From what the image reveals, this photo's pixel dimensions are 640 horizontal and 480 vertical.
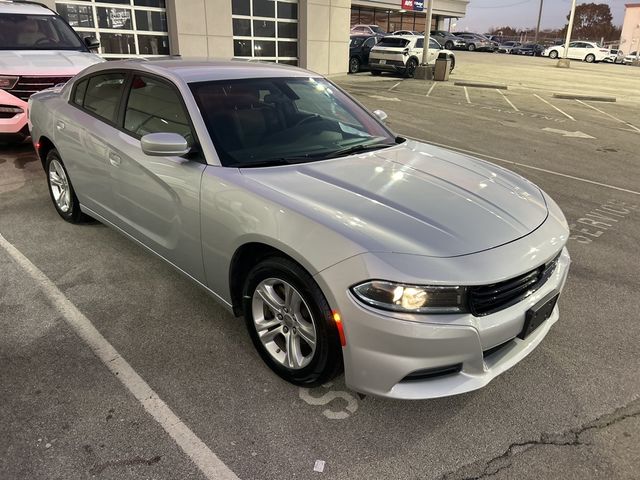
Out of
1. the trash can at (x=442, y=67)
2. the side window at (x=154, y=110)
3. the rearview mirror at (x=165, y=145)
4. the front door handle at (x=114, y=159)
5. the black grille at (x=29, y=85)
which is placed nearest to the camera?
the rearview mirror at (x=165, y=145)

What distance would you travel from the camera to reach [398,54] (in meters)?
20.6

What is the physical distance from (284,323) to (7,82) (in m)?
6.18

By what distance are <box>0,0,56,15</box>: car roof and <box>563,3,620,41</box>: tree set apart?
105m

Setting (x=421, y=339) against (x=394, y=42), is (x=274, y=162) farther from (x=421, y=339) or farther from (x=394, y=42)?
(x=394, y=42)

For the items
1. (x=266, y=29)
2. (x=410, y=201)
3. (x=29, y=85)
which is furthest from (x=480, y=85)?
(x=410, y=201)

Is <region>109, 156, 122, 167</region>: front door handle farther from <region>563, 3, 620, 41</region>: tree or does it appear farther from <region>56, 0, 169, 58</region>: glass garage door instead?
<region>563, 3, 620, 41</region>: tree

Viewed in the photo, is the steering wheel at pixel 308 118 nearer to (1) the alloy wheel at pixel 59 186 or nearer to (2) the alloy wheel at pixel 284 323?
(2) the alloy wheel at pixel 284 323

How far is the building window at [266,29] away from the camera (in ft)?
52.4

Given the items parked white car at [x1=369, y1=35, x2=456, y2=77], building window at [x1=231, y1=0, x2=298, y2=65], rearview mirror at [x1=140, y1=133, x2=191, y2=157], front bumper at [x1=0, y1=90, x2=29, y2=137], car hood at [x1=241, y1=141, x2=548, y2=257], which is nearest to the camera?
car hood at [x1=241, y1=141, x2=548, y2=257]

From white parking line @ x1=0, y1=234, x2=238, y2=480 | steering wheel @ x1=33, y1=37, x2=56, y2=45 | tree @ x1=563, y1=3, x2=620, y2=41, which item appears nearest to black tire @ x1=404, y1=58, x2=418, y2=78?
steering wheel @ x1=33, y1=37, x2=56, y2=45

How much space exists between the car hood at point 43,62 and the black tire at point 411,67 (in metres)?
15.4

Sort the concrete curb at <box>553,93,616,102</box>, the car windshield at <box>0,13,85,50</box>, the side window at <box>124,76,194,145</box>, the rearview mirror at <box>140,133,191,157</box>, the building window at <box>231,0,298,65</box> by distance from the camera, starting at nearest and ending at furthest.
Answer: the rearview mirror at <box>140,133,191,157</box>, the side window at <box>124,76,194,145</box>, the car windshield at <box>0,13,85,50</box>, the building window at <box>231,0,298,65</box>, the concrete curb at <box>553,93,616,102</box>

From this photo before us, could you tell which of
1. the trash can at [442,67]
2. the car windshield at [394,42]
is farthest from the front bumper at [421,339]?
the car windshield at [394,42]

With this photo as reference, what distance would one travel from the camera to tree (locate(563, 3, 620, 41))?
93.1m
